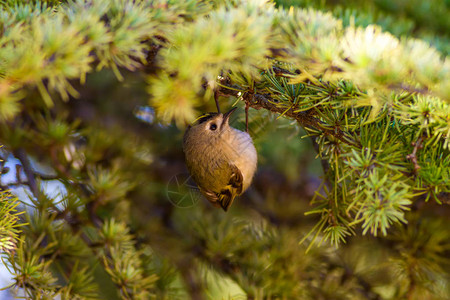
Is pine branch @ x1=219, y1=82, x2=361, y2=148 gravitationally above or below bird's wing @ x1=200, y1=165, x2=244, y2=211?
above

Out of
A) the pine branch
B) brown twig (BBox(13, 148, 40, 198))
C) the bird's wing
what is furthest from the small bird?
brown twig (BBox(13, 148, 40, 198))

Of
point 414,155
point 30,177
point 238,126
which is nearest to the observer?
point 414,155

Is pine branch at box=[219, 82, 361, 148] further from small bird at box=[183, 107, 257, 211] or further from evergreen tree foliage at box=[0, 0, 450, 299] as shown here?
small bird at box=[183, 107, 257, 211]

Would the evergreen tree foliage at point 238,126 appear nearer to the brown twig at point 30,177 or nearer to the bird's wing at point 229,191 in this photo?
the brown twig at point 30,177

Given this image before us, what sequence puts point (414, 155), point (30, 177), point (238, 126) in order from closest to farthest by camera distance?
point (414, 155) < point (30, 177) < point (238, 126)

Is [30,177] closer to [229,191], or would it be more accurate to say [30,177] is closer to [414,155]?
[229,191]

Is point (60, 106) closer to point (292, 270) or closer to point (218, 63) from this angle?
point (292, 270)

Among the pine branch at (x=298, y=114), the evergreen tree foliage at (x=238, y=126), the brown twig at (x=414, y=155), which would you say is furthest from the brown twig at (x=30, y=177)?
the brown twig at (x=414, y=155)

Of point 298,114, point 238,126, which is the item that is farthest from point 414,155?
point 238,126
